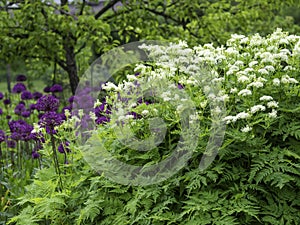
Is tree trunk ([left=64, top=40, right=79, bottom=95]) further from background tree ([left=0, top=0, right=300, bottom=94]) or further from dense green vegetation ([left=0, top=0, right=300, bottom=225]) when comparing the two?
dense green vegetation ([left=0, top=0, right=300, bottom=225])

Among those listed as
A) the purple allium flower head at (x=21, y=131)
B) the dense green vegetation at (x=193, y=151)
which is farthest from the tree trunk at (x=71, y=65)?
the dense green vegetation at (x=193, y=151)

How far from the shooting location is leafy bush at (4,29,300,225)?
95.0 inches

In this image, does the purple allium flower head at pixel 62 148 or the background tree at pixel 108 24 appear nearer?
the purple allium flower head at pixel 62 148

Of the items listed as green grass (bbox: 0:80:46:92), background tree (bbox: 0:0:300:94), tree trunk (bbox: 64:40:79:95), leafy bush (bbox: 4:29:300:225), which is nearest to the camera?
leafy bush (bbox: 4:29:300:225)

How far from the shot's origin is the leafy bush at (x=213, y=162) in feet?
7.91

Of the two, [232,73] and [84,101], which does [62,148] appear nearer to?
[232,73]

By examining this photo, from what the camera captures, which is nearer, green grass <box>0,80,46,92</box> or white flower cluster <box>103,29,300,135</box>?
white flower cluster <box>103,29,300,135</box>

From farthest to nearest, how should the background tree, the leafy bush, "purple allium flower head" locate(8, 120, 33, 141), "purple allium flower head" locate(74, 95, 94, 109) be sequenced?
1. the background tree
2. "purple allium flower head" locate(74, 95, 94, 109)
3. "purple allium flower head" locate(8, 120, 33, 141)
4. the leafy bush

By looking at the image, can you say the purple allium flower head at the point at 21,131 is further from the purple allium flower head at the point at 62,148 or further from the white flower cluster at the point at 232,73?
the white flower cluster at the point at 232,73

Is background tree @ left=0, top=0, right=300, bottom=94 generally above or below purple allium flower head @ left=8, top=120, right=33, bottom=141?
above

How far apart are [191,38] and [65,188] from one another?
3.33 meters

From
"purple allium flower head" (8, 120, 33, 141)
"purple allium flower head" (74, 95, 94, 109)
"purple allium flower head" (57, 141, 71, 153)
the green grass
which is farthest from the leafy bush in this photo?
the green grass

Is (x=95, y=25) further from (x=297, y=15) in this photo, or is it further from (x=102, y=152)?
(x=297, y=15)

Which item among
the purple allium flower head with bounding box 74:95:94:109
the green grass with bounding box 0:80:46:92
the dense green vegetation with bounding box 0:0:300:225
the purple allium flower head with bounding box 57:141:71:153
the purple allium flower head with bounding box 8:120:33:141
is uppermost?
Result: the dense green vegetation with bounding box 0:0:300:225
